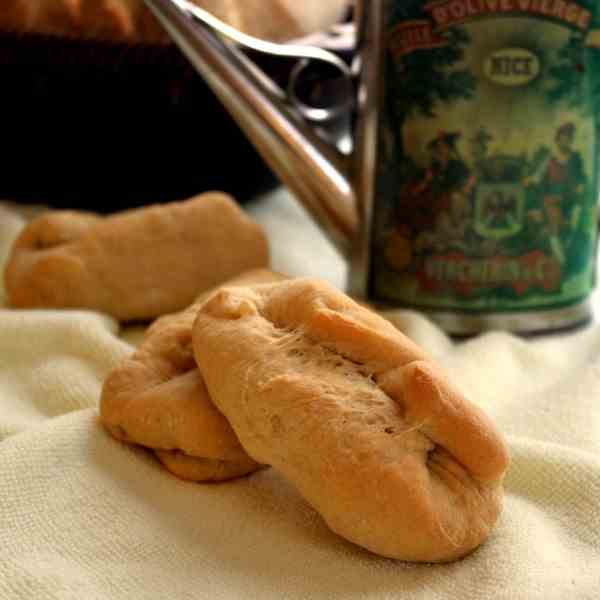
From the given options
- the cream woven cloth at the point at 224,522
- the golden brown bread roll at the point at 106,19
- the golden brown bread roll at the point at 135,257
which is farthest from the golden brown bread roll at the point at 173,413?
the golden brown bread roll at the point at 106,19

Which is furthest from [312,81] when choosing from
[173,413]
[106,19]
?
[173,413]

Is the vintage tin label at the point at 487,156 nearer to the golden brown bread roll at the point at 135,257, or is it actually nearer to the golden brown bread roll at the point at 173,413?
the golden brown bread roll at the point at 135,257

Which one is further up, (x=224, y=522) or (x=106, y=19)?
(x=106, y=19)

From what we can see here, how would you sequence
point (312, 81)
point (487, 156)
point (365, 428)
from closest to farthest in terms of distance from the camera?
point (365, 428)
point (487, 156)
point (312, 81)

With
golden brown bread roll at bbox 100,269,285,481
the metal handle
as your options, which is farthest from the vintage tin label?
golden brown bread roll at bbox 100,269,285,481

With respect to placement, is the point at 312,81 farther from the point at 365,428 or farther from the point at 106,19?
the point at 365,428

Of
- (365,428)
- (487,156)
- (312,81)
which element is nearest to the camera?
(365,428)

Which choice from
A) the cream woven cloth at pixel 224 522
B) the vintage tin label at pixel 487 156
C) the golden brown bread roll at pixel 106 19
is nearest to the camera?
the cream woven cloth at pixel 224 522
